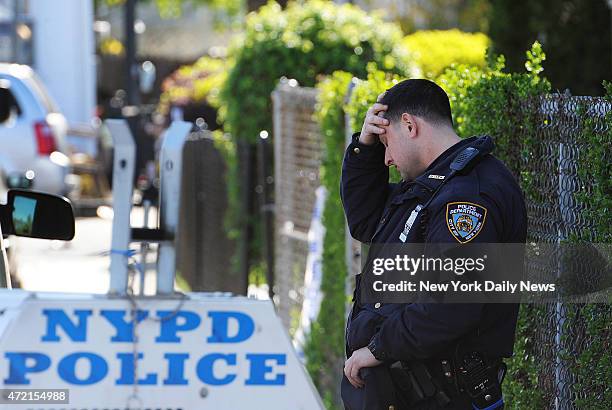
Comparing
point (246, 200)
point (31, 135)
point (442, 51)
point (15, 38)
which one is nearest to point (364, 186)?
point (246, 200)

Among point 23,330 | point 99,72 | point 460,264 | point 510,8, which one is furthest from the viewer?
point 99,72

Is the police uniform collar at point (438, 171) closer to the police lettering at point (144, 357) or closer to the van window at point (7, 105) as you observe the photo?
the police lettering at point (144, 357)

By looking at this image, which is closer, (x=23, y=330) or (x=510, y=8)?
(x=23, y=330)

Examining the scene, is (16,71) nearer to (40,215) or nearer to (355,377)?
(40,215)

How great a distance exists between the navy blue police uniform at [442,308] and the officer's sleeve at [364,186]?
26 centimetres

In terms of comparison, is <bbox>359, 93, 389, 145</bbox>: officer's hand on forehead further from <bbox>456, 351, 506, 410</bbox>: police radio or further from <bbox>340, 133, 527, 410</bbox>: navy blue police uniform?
<bbox>456, 351, 506, 410</bbox>: police radio

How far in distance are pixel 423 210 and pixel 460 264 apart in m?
0.22

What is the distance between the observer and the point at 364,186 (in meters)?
4.42

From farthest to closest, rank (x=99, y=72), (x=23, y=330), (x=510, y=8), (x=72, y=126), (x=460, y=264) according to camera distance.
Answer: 1. (x=99, y=72)
2. (x=72, y=126)
3. (x=510, y=8)
4. (x=460, y=264)
5. (x=23, y=330)

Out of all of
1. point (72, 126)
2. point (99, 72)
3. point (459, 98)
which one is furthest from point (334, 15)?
point (99, 72)

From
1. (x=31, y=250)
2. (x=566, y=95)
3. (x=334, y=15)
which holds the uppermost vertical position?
(x=334, y=15)

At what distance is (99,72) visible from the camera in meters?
39.5

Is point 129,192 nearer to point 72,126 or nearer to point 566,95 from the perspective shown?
point 566,95

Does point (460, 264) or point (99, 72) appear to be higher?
point (99, 72)
